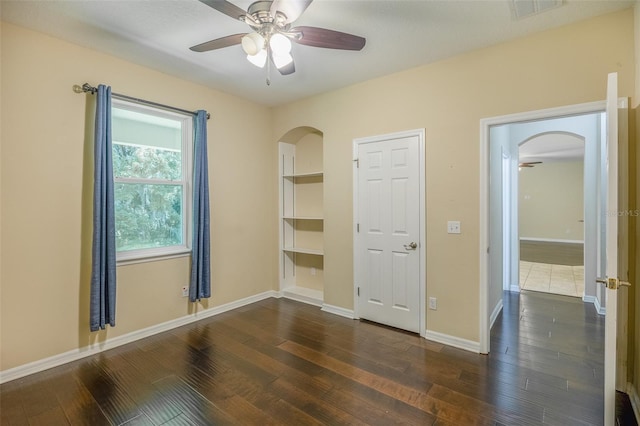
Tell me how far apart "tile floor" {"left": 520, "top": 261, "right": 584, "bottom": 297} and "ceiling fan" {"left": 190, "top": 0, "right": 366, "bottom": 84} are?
482 cm

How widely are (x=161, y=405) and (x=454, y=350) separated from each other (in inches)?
97.5

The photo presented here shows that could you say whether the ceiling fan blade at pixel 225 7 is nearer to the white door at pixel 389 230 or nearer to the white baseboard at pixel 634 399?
the white door at pixel 389 230

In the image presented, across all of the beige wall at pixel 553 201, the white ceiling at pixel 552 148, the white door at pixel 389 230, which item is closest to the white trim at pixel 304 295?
the white door at pixel 389 230

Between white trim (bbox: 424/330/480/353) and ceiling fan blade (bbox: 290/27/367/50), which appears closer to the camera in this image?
ceiling fan blade (bbox: 290/27/367/50)

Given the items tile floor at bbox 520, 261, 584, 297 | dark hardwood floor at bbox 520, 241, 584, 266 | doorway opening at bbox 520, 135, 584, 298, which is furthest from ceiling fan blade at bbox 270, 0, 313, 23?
dark hardwood floor at bbox 520, 241, 584, 266

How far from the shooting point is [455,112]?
2.87 m

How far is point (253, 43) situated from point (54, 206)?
224cm

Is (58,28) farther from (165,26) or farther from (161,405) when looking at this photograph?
(161,405)

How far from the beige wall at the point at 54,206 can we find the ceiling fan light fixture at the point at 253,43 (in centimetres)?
185

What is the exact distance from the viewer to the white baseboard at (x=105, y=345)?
7.83 ft

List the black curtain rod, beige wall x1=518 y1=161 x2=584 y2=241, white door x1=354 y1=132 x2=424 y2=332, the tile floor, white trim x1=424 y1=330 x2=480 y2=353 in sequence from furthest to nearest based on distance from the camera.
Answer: beige wall x1=518 y1=161 x2=584 y2=241 < the tile floor < white door x1=354 y1=132 x2=424 y2=332 < white trim x1=424 y1=330 x2=480 y2=353 < the black curtain rod

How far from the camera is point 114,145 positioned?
9.64 ft

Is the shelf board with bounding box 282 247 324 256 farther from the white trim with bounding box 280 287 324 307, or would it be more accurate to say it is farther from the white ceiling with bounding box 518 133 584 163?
the white ceiling with bounding box 518 133 584 163

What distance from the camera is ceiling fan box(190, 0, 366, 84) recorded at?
1.64m
